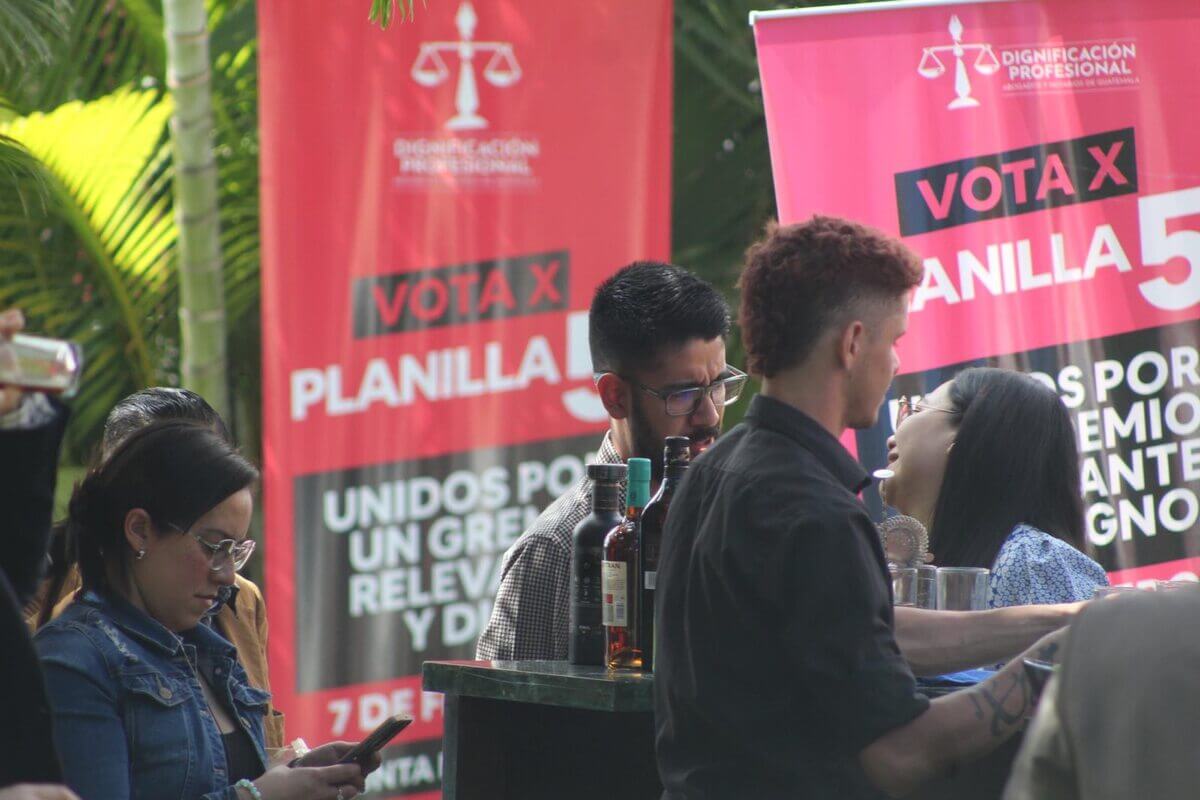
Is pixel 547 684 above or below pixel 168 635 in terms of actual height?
below

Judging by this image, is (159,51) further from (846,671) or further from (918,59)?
(846,671)

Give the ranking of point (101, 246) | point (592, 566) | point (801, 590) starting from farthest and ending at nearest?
point (101, 246) → point (592, 566) → point (801, 590)

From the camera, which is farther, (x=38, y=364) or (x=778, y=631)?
(x=778, y=631)

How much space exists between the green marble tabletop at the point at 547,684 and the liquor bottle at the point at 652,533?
6cm

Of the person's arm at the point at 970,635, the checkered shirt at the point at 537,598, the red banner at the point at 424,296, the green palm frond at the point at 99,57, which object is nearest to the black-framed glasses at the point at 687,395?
the checkered shirt at the point at 537,598

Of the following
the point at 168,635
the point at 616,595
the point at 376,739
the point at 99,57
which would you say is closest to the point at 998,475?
the point at 616,595

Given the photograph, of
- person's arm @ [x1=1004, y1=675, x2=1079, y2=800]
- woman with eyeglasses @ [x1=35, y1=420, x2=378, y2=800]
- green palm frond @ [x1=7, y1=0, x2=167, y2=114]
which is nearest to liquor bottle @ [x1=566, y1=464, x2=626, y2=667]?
woman with eyeglasses @ [x1=35, y1=420, x2=378, y2=800]

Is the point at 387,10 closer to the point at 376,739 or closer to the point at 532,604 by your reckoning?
the point at 532,604

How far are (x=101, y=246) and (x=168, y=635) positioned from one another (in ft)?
15.1

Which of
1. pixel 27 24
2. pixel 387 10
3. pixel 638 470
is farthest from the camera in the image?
pixel 387 10

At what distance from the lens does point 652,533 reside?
2.38m

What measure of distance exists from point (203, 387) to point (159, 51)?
175 centimetres

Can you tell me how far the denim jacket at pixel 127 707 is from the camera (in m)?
2.12

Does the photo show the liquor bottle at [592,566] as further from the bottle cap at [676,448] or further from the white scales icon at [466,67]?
the white scales icon at [466,67]
